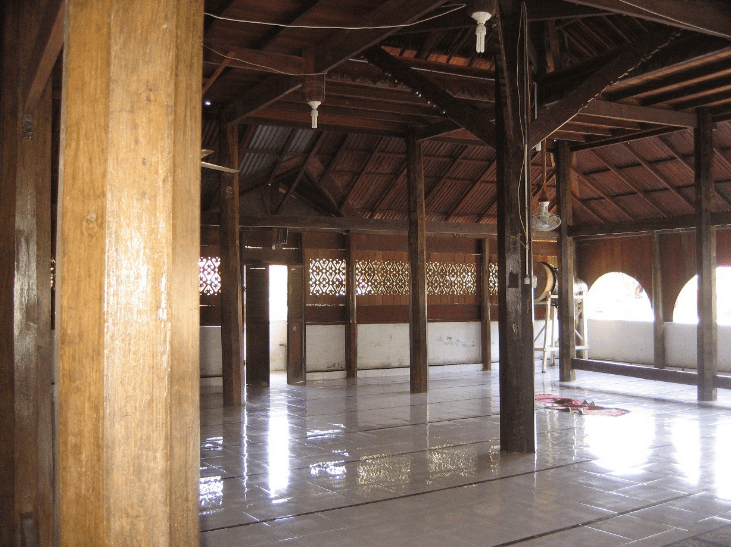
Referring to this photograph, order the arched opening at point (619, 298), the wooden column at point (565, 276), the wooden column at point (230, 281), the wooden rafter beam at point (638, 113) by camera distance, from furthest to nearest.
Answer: the arched opening at point (619, 298), the wooden column at point (565, 276), the wooden column at point (230, 281), the wooden rafter beam at point (638, 113)

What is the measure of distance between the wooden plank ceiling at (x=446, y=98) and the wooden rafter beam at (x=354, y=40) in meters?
0.02

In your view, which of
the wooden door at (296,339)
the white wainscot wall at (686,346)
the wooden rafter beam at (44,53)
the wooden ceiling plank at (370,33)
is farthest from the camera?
the white wainscot wall at (686,346)

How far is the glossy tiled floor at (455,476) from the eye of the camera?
4000 millimetres

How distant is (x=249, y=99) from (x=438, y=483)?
5.43m

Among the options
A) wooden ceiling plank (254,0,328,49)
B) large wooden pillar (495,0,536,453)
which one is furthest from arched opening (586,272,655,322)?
wooden ceiling plank (254,0,328,49)

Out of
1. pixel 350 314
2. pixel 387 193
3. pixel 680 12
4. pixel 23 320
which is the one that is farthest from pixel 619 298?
pixel 23 320

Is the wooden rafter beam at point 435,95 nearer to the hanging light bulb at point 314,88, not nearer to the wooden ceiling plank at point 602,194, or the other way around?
the hanging light bulb at point 314,88

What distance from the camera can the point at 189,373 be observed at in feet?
5.33

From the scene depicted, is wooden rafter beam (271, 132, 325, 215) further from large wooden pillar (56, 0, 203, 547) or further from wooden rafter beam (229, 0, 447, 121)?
large wooden pillar (56, 0, 203, 547)

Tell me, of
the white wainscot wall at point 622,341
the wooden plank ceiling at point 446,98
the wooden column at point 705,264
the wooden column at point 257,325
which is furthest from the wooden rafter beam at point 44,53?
the white wainscot wall at point 622,341

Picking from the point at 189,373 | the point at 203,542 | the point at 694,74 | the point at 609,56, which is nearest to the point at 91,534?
the point at 189,373

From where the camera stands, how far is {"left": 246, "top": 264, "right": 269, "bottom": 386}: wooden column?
11.2m

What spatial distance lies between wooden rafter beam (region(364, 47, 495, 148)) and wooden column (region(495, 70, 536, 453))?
2.81 ft

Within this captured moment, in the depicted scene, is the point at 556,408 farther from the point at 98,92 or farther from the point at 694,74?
the point at 98,92
